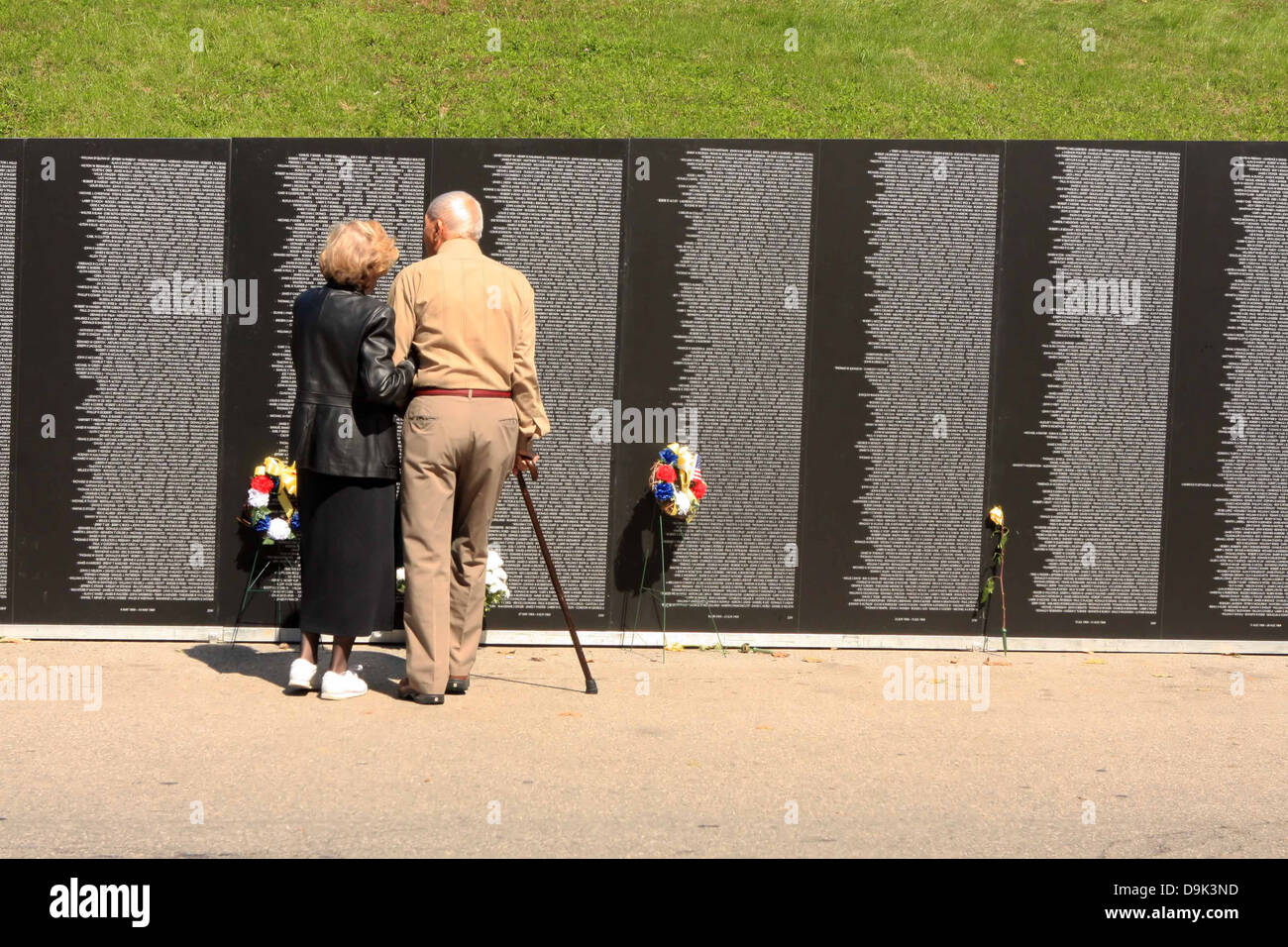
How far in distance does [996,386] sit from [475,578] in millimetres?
3317

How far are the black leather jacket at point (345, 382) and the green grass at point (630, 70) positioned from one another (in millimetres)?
6545

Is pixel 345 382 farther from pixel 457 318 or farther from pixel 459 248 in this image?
pixel 459 248

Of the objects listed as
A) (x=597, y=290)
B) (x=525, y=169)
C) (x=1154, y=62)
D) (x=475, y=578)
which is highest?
(x=1154, y=62)

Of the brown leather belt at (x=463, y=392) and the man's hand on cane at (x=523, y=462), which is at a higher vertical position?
the brown leather belt at (x=463, y=392)

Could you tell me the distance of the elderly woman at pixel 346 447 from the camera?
5.97 metres

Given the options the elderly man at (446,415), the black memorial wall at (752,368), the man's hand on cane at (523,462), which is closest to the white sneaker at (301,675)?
the elderly man at (446,415)

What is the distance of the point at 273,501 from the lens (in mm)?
7488

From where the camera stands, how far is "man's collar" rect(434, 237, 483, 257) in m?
6.19

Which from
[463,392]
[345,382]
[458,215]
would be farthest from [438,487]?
[458,215]

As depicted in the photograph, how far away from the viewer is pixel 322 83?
509 inches

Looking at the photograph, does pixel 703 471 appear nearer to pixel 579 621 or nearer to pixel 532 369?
pixel 579 621

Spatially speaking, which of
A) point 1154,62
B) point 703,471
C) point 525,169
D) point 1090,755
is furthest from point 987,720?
point 1154,62

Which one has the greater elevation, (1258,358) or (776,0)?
(776,0)

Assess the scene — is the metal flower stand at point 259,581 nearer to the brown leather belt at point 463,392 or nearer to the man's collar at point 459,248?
the brown leather belt at point 463,392
